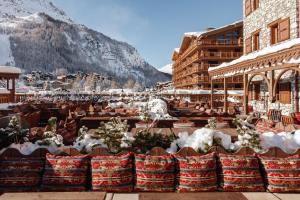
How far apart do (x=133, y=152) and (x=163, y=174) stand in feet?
1.48

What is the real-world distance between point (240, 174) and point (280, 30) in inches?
499

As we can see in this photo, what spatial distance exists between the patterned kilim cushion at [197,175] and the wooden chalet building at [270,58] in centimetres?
585

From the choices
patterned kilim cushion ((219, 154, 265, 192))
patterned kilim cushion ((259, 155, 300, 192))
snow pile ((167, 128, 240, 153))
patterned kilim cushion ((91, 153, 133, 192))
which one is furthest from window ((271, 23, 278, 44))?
patterned kilim cushion ((91, 153, 133, 192))

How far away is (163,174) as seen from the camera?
3477 mm

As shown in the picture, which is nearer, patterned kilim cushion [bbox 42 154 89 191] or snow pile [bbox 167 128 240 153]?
patterned kilim cushion [bbox 42 154 89 191]

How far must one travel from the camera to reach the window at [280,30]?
13.7 metres

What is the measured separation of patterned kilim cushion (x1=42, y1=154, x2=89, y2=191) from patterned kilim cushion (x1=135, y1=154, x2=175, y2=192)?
61 cm

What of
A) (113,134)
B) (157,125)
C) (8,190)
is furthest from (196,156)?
(157,125)

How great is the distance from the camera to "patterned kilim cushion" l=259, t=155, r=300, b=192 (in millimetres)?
3432

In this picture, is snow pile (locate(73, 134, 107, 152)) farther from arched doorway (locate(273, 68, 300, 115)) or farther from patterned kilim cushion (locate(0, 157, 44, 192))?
arched doorway (locate(273, 68, 300, 115))

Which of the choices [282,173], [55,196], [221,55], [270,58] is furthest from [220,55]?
[55,196]

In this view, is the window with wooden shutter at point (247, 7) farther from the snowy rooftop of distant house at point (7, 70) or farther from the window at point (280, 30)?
the snowy rooftop of distant house at point (7, 70)

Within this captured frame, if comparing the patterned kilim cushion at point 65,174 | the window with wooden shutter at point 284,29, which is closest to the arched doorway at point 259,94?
the window with wooden shutter at point 284,29

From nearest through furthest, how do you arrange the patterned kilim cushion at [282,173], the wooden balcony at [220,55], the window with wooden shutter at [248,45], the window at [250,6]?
1. the patterned kilim cushion at [282,173]
2. the window at [250,6]
3. the window with wooden shutter at [248,45]
4. the wooden balcony at [220,55]
